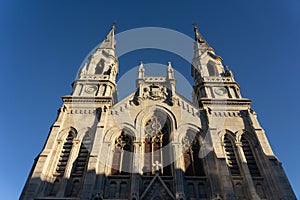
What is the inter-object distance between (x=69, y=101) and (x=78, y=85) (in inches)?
100

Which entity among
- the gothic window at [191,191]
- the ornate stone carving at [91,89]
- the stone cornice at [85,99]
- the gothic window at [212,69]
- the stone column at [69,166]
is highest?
the gothic window at [212,69]

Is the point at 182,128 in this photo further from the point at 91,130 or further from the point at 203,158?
the point at 91,130

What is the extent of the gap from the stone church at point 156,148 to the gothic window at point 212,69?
2299mm

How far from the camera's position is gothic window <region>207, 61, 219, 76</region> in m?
25.2

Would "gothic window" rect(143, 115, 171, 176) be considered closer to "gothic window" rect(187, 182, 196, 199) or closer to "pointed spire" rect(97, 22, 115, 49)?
"gothic window" rect(187, 182, 196, 199)

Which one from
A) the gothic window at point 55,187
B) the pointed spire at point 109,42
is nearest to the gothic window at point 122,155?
the gothic window at point 55,187

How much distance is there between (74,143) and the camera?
17.1 meters

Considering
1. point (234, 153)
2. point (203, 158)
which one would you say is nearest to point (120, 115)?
point (203, 158)

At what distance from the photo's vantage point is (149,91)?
21.4 metres

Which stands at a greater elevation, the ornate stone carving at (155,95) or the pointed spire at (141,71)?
the pointed spire at (141,71)

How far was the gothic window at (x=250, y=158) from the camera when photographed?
15.8 meters

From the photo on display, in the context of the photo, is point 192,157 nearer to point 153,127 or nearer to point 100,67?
point 153,127

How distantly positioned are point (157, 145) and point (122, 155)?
8.42ft

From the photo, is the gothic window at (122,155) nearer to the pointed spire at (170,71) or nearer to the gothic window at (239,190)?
the gothic window at (239,190)
